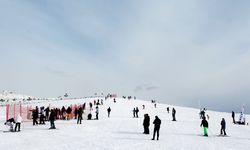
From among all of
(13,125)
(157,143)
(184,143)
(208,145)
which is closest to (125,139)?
(157,143)

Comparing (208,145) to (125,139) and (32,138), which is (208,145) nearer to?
(125,139)

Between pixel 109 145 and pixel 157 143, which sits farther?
pixel 157 143

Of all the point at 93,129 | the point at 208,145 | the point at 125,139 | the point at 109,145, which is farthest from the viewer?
the point at 93,129

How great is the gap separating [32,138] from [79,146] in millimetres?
4670

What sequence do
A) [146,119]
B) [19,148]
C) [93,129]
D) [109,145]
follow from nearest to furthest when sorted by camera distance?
1. [19,148]
2. [109,145]
3. [146,119]
4. [93,129]

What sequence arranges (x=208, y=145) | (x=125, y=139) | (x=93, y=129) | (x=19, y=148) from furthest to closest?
(x=93, y=129)
(x=125, y=139)
(x=208, y=145)
(x=19, y=148)

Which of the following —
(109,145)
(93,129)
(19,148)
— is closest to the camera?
(19,148)

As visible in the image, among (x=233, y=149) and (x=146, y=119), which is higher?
(x=146, y=119)

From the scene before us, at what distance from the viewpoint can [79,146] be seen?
18391 millimetres

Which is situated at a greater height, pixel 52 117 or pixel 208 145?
pixel 52 117

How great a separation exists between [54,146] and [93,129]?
9919 millimetres

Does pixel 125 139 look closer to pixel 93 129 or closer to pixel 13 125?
pixel 93 129

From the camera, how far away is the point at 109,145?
1919 cm

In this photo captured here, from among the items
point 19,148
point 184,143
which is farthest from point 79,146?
point 184,143
